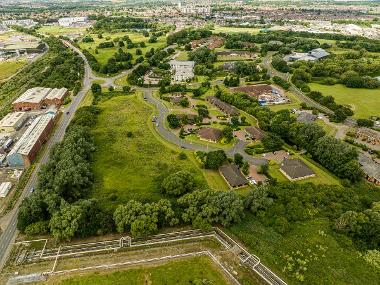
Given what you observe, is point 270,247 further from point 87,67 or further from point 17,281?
point 87,67

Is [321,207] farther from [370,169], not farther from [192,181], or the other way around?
[192,181]

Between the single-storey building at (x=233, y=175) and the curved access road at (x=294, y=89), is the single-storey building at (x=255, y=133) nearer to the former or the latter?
the single-storey building at (x=233, y=175)

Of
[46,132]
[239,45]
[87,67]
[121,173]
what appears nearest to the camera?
[121,173]

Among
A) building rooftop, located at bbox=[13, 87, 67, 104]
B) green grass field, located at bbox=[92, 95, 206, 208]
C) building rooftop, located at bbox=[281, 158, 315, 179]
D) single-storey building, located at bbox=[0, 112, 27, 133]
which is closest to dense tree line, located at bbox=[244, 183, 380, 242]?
building rooftop, located at bbox=[281, 158, 315, 179]

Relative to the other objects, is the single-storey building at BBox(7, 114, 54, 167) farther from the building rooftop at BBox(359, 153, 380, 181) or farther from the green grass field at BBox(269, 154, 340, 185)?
the building rooftop at BBox(359, 153, 380, 181)

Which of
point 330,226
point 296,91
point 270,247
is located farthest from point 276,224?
point 296,91

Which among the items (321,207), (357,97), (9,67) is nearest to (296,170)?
(321,207)
